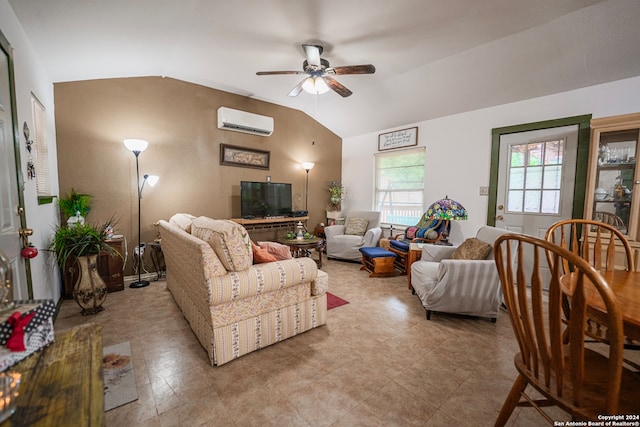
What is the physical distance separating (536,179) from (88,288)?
5.17 meters

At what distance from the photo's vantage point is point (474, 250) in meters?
2.51

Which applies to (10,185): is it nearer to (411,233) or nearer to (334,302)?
(334,302)

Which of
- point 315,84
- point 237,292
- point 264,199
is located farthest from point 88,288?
point 315,84

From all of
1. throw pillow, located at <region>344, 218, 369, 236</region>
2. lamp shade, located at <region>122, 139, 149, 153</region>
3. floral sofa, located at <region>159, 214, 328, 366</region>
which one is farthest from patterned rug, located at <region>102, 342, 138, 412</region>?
throw pillow, located at <region>344, 218, 369, 236</region>

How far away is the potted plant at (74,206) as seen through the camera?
2.97 metres

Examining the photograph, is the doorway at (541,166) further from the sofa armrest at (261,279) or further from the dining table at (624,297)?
the sofa armrest at (261,279)

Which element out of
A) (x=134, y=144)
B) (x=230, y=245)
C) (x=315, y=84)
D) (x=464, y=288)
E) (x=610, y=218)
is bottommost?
(x=464, y=288)

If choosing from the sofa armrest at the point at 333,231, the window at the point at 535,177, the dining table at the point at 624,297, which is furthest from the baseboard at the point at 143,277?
the window at the point at 535,177

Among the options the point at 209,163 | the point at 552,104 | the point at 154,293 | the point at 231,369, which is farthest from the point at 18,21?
the point at 552,104

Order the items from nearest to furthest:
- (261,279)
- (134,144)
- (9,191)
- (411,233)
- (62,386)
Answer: (62,386) → (9,191) → (261,279) → (134,144) → (411,233)

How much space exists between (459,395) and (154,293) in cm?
321

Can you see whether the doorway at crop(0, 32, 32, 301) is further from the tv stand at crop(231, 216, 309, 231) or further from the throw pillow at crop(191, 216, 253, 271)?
the tv stand at crop(231, 216, 309, 231)

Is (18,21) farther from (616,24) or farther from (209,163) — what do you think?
(616,24)

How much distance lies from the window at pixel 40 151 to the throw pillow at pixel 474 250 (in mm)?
3916
